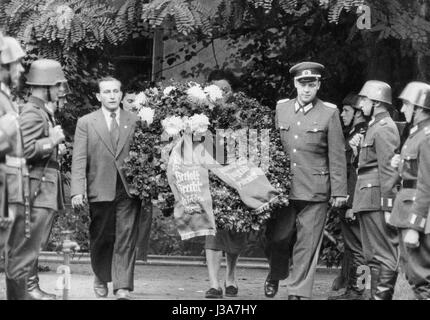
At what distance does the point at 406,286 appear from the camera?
1295 cm

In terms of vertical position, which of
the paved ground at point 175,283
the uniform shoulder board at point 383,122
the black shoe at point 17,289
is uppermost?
the uniform shoulder board at point 383,122

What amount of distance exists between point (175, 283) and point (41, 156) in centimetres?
388

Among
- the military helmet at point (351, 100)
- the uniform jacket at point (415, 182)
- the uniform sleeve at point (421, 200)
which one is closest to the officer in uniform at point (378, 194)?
the uniform jacket at point (415, 182)

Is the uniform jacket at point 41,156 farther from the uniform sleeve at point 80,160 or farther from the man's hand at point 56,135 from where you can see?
the uniform sleeve at point 80,160

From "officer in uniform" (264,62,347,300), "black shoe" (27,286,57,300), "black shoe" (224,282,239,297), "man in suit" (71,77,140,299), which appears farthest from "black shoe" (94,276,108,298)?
A: "officer in uniform" (264,62,347,300)

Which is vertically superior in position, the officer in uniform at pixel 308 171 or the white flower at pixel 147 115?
the white flower at pixel 147 115

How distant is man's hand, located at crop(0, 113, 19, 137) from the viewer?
10078 millimetres

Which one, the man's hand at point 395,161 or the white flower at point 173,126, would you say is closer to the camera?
the man's hand at point 395,161

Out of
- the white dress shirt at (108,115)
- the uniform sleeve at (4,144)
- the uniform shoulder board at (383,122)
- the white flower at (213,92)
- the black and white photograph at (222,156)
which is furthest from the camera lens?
the white dress shirt at (108,115)

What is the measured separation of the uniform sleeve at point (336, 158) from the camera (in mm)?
12812

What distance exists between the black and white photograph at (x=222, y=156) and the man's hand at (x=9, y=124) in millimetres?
366

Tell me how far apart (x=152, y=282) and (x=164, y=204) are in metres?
2.43
